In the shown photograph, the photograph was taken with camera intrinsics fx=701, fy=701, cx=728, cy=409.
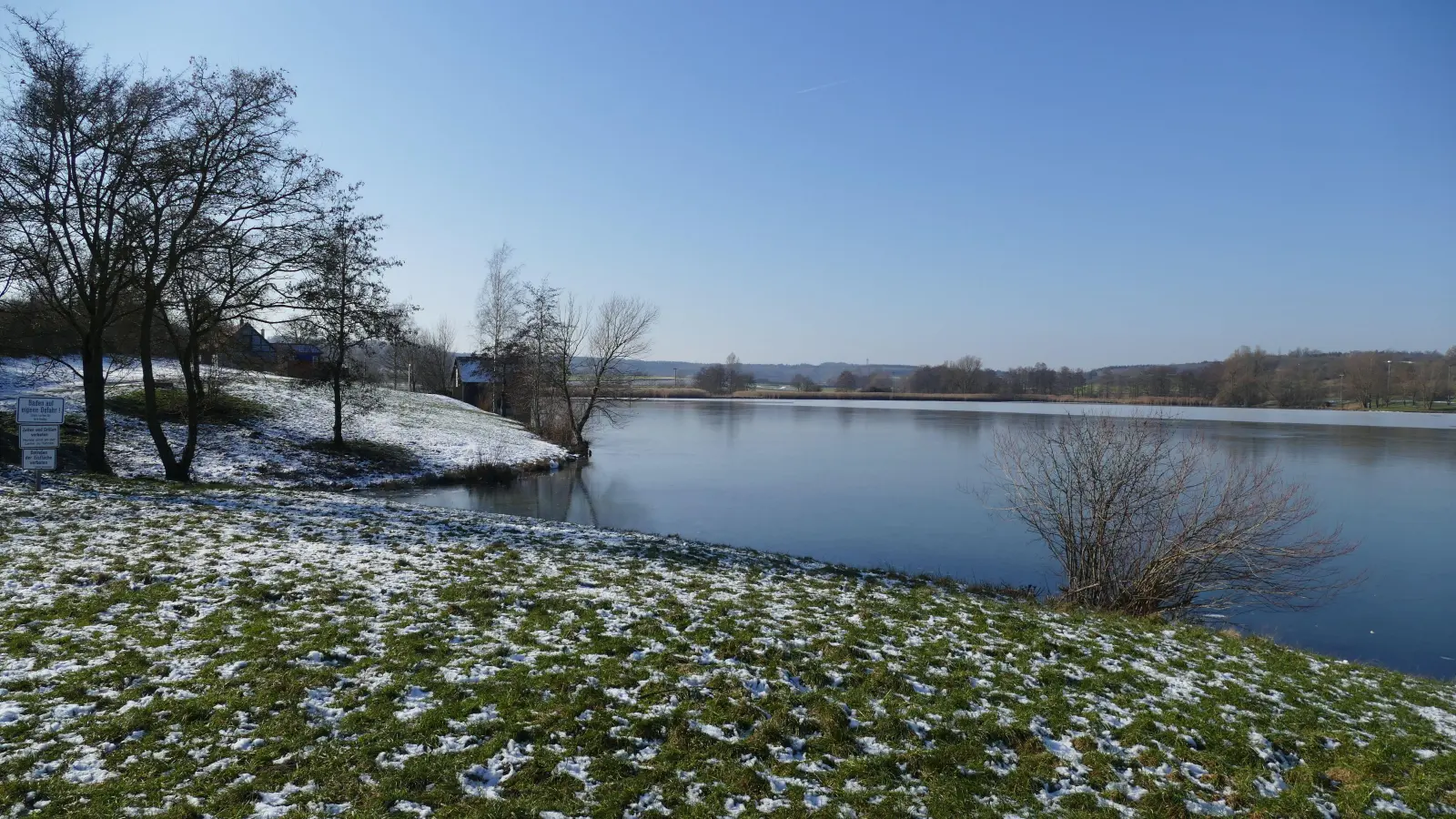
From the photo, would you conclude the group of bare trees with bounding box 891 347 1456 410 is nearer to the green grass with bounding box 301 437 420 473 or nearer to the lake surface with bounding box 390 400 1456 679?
the lake surface with bounding box 390 400 1456 679

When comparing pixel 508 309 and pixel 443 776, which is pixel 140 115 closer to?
pixel 443 776

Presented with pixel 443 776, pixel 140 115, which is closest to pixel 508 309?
pixel 140 115

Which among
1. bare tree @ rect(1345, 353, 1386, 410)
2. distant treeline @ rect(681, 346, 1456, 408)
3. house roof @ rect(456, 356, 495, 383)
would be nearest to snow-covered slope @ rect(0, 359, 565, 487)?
house roof @ rect(456, 356, 495, 383)

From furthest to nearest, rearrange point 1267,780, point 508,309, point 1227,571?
point 508,309 → point 1227,571 → point 1267,780

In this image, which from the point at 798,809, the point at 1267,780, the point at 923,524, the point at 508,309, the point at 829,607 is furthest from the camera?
the point at 508,309

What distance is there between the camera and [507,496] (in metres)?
21.1

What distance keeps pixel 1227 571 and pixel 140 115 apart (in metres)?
21.3

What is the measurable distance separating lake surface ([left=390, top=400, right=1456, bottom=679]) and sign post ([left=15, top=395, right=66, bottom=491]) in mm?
8130

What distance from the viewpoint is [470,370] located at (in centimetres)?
5569

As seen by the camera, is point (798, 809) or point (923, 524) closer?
point (798, 809)

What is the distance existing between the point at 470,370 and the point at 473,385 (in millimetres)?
1174

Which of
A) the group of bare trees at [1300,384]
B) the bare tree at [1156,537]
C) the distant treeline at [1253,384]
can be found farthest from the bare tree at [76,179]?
the group of bare trees at [1300,384]

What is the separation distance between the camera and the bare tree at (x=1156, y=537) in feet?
38.0

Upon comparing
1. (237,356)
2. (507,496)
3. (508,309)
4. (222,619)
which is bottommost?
(507,496)
